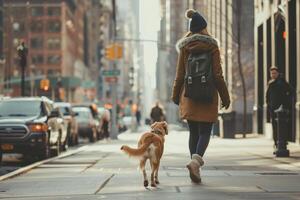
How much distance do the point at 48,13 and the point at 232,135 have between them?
374 feet

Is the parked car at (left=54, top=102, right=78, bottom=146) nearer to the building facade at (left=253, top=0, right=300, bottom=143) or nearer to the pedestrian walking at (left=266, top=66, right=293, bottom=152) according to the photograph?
the building facade at (left=253, top=0, right=300, bottom=143)

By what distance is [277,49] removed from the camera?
30.6 meters

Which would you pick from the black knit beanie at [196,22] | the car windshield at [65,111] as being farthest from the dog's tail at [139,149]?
the car windshield at [65,111]

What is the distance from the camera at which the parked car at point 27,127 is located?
63.6ft

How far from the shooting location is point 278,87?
18234 millimetres

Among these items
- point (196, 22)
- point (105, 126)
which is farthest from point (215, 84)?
point (105, 126)

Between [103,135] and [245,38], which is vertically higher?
[245,38]

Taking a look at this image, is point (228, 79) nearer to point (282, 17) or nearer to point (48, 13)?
point (282, 17)

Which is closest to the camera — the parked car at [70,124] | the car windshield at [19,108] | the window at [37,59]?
the car windshield at [19,108]

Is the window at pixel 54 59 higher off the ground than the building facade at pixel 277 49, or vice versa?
the window at pixel 54 59

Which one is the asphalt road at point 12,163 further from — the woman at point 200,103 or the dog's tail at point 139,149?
the dog's tail at point 139,149

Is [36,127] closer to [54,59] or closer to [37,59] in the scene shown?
[54,59]

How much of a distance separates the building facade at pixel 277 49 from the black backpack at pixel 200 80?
14.4 m

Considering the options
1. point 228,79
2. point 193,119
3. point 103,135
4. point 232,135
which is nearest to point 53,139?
point 193,119
